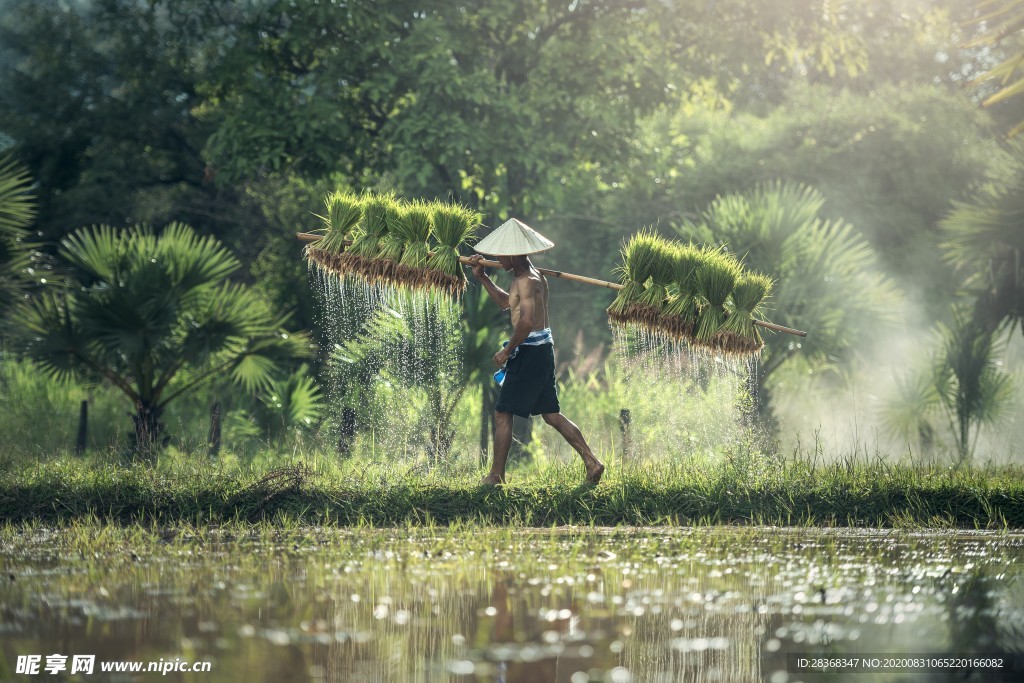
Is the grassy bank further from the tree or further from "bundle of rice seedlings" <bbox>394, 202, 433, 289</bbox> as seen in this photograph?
the tree

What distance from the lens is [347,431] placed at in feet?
44.2

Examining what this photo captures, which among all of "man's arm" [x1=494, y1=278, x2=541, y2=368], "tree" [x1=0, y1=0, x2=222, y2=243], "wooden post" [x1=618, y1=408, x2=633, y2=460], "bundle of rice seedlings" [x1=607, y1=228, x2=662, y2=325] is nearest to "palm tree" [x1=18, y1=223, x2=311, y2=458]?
"wooden post" [x1=618, y1=408, x2=633, y2=460]

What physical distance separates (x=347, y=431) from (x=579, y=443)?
380 centimetres

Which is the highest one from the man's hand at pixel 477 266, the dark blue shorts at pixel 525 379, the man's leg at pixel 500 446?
the man's hand at pixel 477 266

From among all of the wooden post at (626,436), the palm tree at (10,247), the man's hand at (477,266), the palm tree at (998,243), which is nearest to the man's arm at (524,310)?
the man's hand at (477,266)

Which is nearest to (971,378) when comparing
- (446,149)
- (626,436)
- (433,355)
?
(626,436)

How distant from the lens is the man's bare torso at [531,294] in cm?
1035

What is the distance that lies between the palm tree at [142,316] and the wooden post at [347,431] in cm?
143

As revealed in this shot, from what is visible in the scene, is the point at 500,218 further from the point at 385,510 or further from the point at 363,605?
the point at 363,605

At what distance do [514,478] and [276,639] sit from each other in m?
5.10

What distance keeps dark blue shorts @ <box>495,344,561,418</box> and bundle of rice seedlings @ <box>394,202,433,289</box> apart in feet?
3.64

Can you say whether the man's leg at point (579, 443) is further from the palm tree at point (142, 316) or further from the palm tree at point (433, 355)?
the palm tree at point (142, 316)

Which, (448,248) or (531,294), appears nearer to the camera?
(531,294)

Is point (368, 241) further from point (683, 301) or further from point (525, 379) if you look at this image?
point (683, 301)
